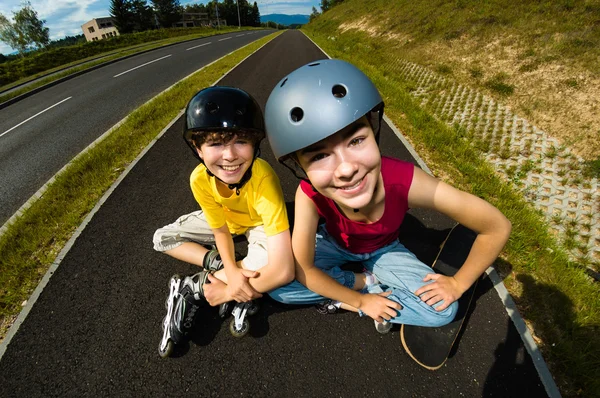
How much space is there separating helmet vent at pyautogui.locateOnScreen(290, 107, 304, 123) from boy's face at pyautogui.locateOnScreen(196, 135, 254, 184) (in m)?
0.74

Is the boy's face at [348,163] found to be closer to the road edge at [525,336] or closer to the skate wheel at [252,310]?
the skate wheel at [252,310]

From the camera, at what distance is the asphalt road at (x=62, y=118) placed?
20.8 ft

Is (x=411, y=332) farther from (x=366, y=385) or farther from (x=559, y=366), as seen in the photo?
(x=559, y=366)

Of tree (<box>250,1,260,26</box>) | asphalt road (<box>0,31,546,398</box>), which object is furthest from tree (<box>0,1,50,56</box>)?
asphalt road (<box>0,31,546,398</box>)

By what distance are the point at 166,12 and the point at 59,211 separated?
82710 millimetres

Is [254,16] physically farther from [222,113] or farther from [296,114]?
[296,114]

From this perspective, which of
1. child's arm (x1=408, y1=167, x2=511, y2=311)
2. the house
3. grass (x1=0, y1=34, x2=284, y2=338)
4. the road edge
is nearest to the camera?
child's arm (x1=408, y1=167, x2=511, y2=311)

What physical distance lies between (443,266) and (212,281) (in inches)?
86.9

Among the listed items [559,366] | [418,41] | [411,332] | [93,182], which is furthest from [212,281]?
[418,41]

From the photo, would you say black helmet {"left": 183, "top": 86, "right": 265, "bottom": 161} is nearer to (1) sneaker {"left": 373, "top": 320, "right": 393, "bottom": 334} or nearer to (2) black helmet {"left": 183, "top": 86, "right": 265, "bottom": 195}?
(2) black helmet {"left": 183, "top": 86, "right": 265, "bottom": 195}

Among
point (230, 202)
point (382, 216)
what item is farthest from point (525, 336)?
point (230, 202)

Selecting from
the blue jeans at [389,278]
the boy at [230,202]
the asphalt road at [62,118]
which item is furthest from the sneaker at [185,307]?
the asphalt road at [62,118]

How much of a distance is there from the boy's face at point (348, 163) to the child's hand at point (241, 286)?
117 centimetres

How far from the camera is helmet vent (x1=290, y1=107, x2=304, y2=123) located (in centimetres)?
179
